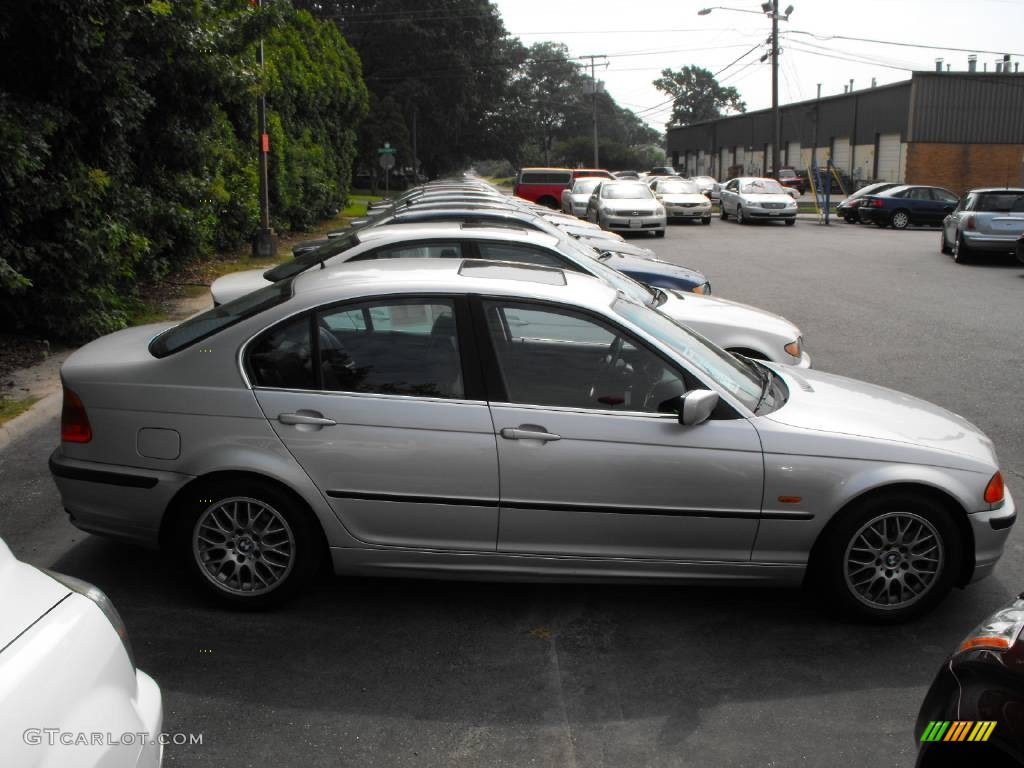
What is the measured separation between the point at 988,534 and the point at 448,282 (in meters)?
2.75

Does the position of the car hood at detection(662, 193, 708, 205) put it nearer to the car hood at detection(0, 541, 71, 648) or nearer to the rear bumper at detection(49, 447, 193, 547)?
the rear bumper at detection(49, 447, 193, 547)

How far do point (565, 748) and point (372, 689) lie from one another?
0.86 meters

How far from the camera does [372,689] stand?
4039 mm

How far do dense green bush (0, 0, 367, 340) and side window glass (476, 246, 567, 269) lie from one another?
4234 mm

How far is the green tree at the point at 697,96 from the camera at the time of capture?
14125cm

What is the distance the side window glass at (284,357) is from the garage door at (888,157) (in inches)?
1950

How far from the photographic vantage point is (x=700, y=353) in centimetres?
505

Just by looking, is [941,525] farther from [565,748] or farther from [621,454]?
[565,748]

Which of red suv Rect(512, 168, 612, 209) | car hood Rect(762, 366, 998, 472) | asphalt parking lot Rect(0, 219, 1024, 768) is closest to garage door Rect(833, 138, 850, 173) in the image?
red suv Rect(512, 168, 612, 209)

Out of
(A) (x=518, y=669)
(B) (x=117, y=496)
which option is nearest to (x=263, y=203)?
(B) (x=117, y=496)

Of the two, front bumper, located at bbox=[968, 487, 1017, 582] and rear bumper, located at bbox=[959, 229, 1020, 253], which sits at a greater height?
front bumper, located at bbox=[968, 487, 1017, 582]

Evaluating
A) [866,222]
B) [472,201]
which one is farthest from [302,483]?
[866,222]

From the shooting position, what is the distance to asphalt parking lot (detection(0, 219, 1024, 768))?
366cm

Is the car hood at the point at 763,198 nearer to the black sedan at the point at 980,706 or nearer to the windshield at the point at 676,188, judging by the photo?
the windshield at the point at 676,188
